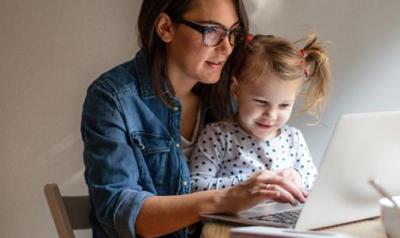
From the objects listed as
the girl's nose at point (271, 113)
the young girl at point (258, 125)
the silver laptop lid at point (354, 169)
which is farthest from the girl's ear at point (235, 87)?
the silver laptop lid at point (354, 169)

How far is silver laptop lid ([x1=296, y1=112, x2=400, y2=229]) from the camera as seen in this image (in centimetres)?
93

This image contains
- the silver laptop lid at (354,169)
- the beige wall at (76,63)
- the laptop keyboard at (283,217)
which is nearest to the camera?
the silver laptop lid at (354,169)

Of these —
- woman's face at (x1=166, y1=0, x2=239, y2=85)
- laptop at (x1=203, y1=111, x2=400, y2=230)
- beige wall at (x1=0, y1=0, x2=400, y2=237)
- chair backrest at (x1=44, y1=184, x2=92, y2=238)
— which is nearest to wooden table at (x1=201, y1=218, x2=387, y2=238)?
laptop at (x1=203, y1=111, x2=400, y2=230)

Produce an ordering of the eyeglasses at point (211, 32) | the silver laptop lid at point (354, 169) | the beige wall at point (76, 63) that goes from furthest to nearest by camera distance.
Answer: the beige wall at point (76, 63), the eyeglasses at point (211, 32), the silver laptop lid at point (354, 169)

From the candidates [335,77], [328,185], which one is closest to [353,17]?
[335,77]

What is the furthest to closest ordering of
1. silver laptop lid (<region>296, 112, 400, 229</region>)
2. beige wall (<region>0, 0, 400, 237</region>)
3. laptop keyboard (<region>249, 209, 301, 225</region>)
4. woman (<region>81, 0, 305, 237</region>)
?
1. beige wall (<region>0, 0, 400, 237</region>)
2. woman (<region>81, 0, 305, 237</region>)
3. laptop keyboard (<region>249, 209, 301, 225</region>)
4. silver laptop lid (<region>296, 112, 400, 229</region>)

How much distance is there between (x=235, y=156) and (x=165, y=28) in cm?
33

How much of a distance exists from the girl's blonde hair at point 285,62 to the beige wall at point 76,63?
188 mm

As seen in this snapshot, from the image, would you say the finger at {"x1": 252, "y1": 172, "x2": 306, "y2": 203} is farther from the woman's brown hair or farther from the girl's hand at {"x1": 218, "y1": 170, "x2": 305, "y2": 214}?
the woman's brown hair

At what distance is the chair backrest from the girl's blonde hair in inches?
18.6

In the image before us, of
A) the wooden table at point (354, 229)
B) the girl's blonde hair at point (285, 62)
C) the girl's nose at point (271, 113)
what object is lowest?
the wooden table at point (354, 229)

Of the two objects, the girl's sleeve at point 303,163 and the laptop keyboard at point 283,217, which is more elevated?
the laptop keyboard at point 283,217

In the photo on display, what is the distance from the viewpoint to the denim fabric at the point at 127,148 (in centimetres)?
119

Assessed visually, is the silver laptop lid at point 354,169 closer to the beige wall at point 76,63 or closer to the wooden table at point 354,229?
the wooden table at point 354,229
